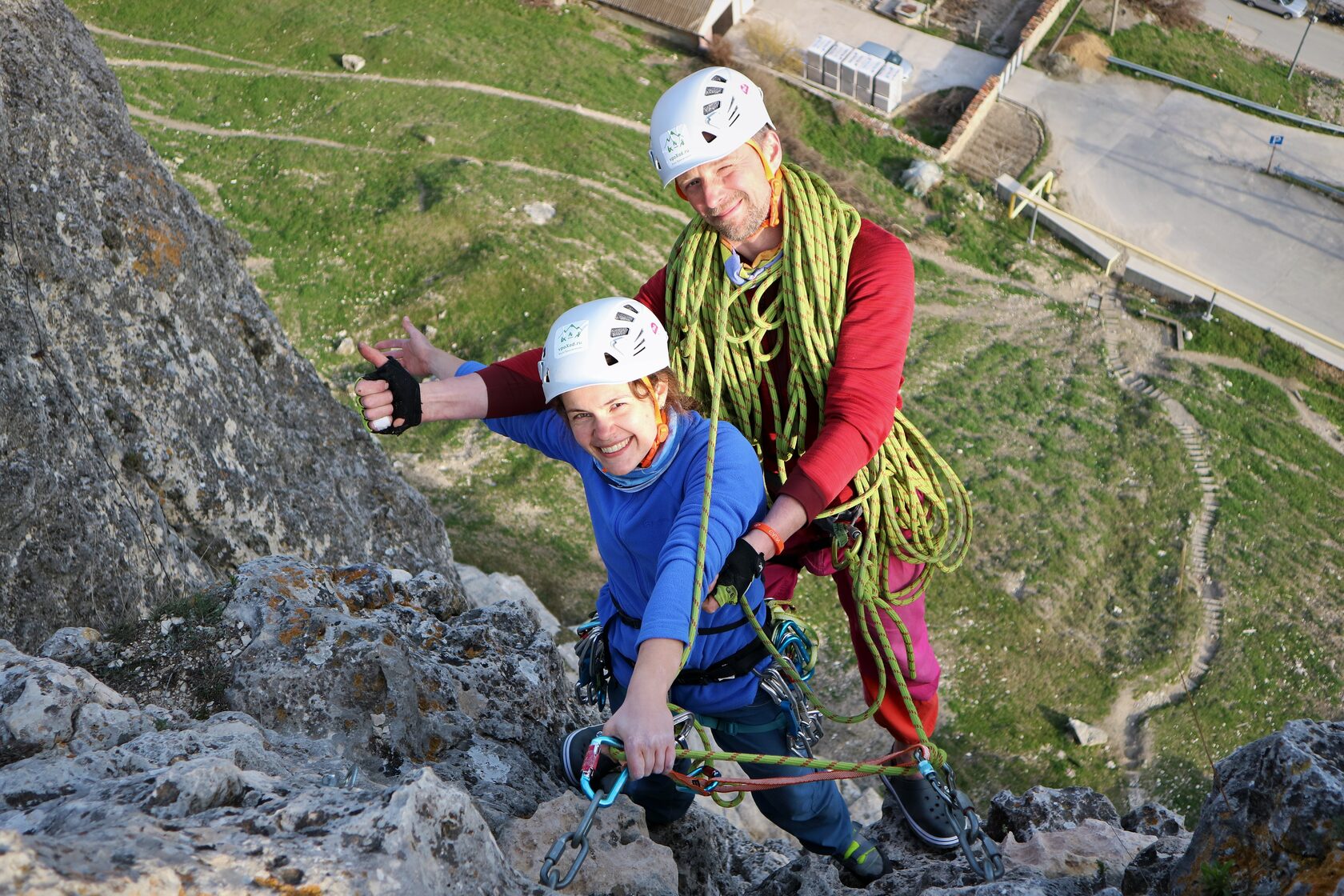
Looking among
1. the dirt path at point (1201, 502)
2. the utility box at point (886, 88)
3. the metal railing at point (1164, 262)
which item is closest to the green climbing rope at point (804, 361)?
the dirt path at point (1201, 502)

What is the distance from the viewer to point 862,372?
230 inches

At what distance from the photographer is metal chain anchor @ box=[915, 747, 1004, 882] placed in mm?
5021

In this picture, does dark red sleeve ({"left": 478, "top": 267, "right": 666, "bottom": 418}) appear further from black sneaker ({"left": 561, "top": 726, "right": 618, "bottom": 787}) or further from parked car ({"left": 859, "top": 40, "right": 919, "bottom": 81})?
parked car ({"left": 859, "top": 40, "right": 919, "bottom": 81})

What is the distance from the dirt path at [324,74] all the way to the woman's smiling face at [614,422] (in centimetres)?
3022

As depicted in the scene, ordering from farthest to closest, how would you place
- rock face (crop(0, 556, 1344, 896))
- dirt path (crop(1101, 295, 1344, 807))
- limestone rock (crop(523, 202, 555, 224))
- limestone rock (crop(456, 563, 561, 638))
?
limestone rock (crop(523, 202, 555, 224)) < dirt path (crop(1101, 295, 1344, 807)) < limestone rock (crop(456, 563, 561, 638)) < rock face (crop(0, 556, 1344, 896))

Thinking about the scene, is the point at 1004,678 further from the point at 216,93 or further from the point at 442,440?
the point at 216,93

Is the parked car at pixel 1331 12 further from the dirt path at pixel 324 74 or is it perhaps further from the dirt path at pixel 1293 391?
the dirt path at pixel 324 74

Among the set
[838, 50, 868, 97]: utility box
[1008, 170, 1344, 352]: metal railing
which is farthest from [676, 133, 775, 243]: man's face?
[838, 50, 868, 97]: utility box

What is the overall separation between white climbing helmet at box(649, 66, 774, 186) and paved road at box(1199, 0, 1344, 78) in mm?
45251

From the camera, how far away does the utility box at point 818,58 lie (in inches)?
1558

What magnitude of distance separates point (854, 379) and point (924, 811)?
2.86m

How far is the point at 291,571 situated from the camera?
6.11 metres

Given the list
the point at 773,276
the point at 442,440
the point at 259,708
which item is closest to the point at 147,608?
the point at 259,708

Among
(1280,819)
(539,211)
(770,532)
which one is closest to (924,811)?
(770,532)
